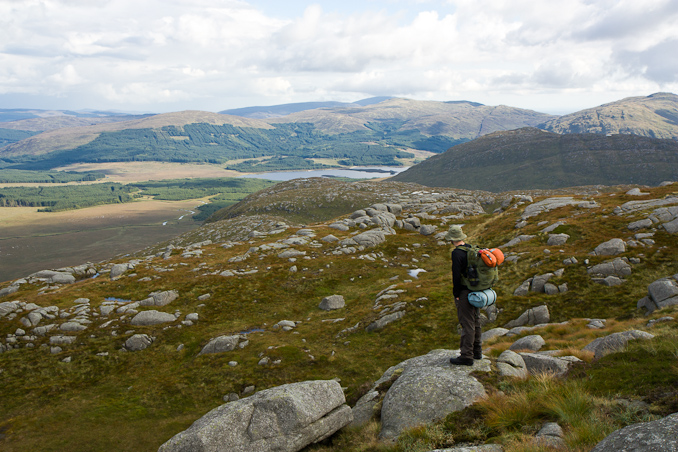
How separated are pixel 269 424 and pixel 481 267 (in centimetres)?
1078

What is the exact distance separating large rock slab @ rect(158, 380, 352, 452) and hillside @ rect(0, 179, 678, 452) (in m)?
0.85

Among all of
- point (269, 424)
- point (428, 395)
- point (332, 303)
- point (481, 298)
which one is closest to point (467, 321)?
point (481, 298)

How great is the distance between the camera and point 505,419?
11086mm

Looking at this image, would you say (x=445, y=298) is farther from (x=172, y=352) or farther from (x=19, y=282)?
(x=19, y=282)

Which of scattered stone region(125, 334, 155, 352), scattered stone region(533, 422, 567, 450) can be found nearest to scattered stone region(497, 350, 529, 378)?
scattered stone region(533, 422, 567, 450)

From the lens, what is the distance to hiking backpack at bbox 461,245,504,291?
1388cm

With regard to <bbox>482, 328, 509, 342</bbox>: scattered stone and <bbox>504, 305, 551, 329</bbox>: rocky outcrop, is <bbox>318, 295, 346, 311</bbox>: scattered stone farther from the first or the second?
<bbox>504, 305, 551, 329</bbox>: rocky outcrop

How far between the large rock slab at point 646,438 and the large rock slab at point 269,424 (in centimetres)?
1012

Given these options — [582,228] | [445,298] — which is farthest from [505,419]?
[582,228]

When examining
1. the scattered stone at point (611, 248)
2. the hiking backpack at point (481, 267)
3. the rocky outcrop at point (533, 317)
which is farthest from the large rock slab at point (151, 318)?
the scattered stone at point (611, 248)

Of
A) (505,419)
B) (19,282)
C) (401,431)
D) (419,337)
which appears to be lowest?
(19,282)

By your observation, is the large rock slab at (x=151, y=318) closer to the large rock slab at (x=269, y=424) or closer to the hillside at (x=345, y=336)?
the hillside at (x=345, y=336)

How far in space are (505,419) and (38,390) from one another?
122 feet

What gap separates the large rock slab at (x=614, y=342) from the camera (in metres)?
14.6
